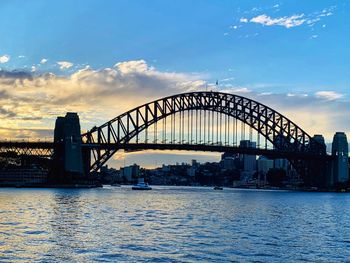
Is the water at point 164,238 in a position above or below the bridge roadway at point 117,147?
below

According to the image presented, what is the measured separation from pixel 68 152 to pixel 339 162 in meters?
57.8

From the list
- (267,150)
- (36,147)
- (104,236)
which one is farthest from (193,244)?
(267,150)

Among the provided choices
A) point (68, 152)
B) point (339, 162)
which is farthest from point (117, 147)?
point (339, 162)

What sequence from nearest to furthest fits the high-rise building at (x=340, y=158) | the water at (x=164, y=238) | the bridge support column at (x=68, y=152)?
the water at (x=164, y=238)
the bridge support column at (x=68, y=152)
the high-rise building at (x=340, y=158)

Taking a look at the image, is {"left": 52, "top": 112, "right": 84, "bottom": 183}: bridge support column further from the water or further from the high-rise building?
the water

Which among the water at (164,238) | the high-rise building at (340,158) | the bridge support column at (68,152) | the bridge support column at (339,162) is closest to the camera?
the water at (164,238)

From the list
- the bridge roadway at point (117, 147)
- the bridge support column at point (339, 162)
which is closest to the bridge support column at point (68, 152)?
the bridge roadway at point (117, 147)

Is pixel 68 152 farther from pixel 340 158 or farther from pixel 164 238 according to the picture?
pixel 164 238

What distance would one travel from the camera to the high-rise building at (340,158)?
136 metres

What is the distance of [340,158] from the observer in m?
137

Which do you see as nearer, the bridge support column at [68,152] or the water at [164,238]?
the water at [164,238]

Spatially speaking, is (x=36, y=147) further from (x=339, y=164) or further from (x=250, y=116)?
(x=339, y=164)

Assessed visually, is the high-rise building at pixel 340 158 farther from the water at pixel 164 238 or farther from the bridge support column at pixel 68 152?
the water at pixel 164 238

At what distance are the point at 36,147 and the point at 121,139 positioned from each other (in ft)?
49.5
